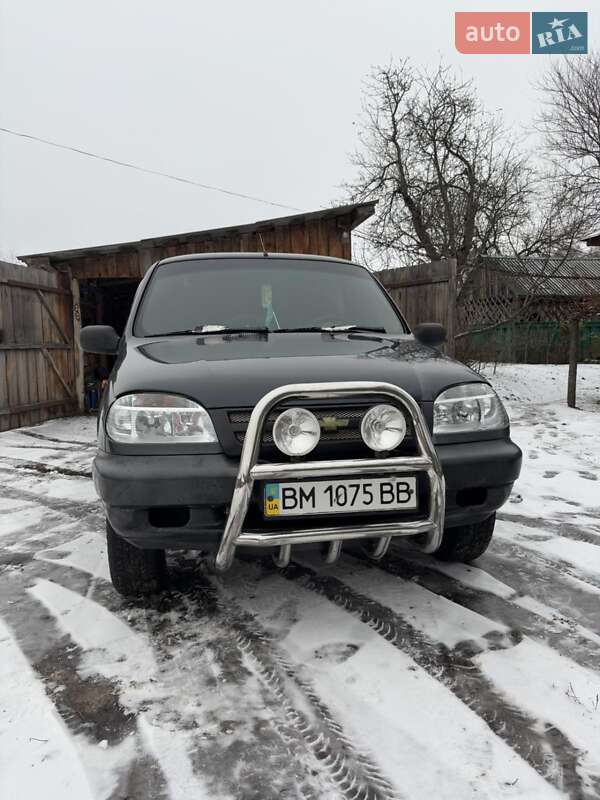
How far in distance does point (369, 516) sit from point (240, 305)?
1530mm

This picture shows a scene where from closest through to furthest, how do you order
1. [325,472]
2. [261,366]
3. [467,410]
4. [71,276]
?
[325,472], [261,366], [467,410], [71,276]

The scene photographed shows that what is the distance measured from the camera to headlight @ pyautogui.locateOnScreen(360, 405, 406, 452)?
6.71 ft

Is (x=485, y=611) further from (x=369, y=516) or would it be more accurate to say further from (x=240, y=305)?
(x=240, y=305)

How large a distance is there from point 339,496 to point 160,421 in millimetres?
747

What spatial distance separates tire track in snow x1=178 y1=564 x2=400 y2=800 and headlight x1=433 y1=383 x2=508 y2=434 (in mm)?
1089

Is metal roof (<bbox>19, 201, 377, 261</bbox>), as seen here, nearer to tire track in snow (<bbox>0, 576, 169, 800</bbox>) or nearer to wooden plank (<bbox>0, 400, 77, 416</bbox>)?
wooden plank (<bbox>0, 400, 77, 416</bbox>)

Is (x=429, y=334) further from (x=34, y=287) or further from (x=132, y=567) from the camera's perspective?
(x=34, y=287)

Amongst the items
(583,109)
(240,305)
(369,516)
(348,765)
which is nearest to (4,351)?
(240,305)

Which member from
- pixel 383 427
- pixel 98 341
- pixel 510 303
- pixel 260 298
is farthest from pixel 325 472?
pixel 510 303

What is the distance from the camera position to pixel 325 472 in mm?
1930

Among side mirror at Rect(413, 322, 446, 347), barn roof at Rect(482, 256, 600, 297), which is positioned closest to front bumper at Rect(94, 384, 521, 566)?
side mirror at Rect(413, 322, 446, 347)

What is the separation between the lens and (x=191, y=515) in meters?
2.03

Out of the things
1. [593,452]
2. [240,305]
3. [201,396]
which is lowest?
[593,452]

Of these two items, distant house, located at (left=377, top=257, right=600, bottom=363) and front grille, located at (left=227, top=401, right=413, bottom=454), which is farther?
distant house, located at (left=377, top=257, right=600, bottom=363)
